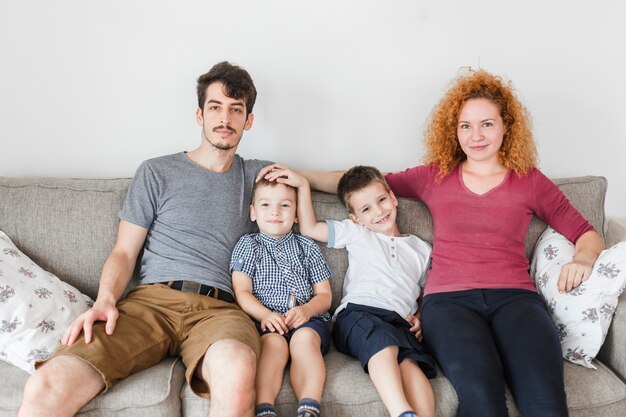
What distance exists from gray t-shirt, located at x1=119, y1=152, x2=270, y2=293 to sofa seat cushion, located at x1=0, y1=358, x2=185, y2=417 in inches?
15.1

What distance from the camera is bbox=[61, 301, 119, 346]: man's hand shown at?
1.64 metres

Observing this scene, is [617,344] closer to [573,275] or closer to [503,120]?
[573,275]

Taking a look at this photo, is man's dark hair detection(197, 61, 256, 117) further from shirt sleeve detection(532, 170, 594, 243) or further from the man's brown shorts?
shirt sleeve detection(532, 170, 594, 243)

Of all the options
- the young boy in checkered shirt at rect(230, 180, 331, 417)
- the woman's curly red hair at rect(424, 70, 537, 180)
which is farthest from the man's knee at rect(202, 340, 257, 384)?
the woman's curly red hair at rect(424, 70, 537, 180)

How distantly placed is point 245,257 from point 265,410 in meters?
0.56

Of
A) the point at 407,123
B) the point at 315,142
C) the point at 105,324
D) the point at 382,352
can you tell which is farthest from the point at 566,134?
the point at 105,324

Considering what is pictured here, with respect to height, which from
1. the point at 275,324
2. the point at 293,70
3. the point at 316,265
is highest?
the point at 293,70

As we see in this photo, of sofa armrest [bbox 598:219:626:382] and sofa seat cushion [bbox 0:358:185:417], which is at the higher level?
sofa armrest [bbox 598:219:626:382]

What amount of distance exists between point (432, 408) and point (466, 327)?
271mm

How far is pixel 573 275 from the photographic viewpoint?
6.19ft

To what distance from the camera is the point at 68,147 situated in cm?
239

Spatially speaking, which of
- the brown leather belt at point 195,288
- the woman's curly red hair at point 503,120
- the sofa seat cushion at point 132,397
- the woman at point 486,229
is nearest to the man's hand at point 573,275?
the woman at point 486,229

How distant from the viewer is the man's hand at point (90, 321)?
1.64m

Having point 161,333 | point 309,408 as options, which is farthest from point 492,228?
point 161,333
